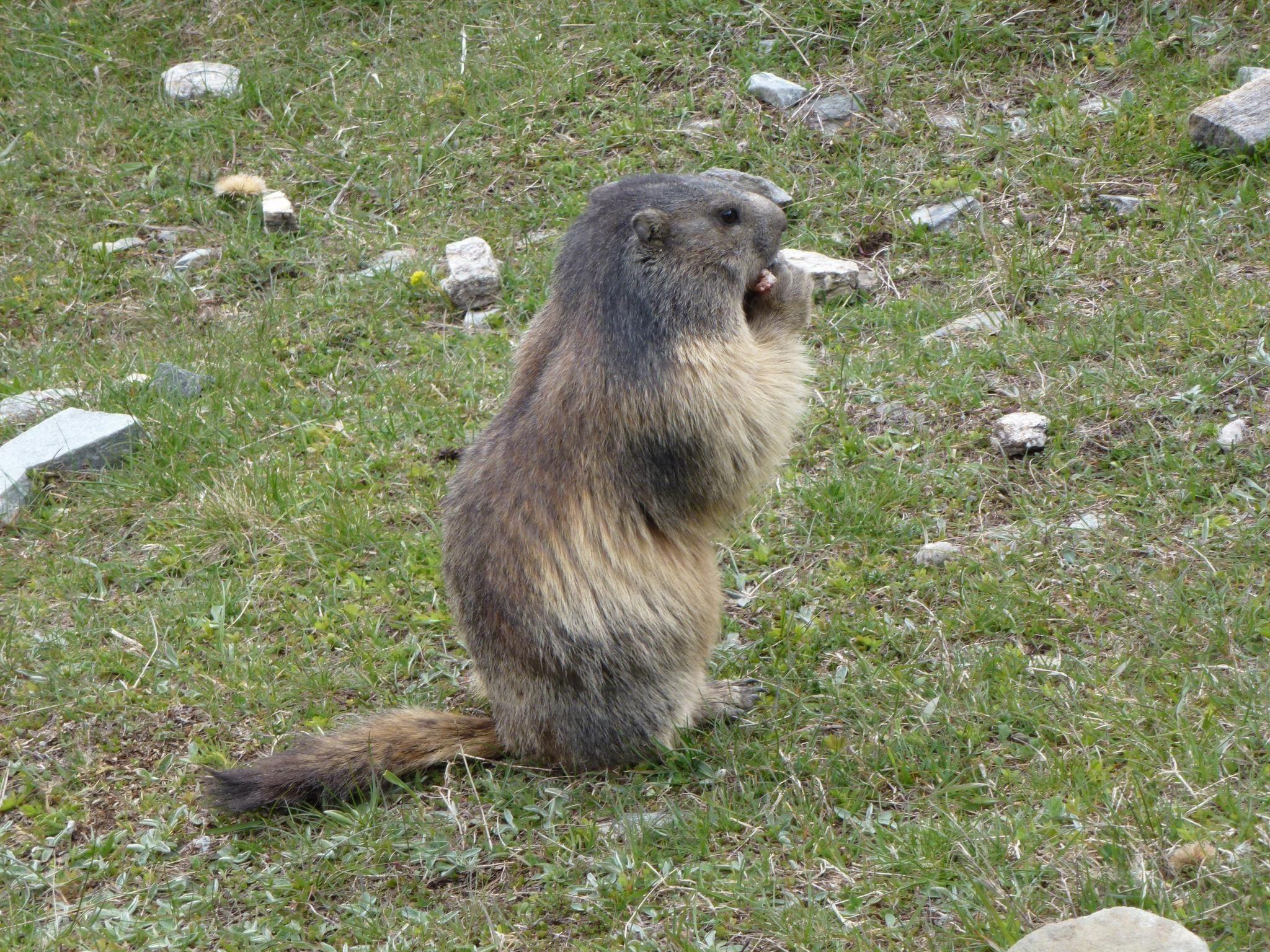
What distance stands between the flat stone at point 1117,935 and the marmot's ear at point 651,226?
2598 mm

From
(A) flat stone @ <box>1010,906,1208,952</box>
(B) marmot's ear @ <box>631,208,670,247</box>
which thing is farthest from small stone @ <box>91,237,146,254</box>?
(A) flat stone @ <box>1010,906,1208,952</box>

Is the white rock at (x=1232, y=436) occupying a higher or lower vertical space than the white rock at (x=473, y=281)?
higher

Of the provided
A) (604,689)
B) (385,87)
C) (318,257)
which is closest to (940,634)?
(604,689)

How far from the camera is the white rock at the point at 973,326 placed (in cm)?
615

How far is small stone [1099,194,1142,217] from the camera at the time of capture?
6.54 meters

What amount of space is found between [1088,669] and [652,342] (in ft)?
5.72

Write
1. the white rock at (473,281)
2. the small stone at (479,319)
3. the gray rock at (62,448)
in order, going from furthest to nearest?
the white rock at (473,281), the small stone at (479,319), the gray rock at (62,448)

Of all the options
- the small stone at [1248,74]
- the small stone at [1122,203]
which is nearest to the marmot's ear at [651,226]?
the small stone at [1122,203]

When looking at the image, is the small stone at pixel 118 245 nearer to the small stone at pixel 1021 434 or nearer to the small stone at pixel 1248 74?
the small stone at pixel 1021 434

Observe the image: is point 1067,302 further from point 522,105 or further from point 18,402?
point 18,402

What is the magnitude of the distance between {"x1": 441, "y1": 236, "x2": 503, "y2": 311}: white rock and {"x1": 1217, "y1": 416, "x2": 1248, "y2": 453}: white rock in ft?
12.6

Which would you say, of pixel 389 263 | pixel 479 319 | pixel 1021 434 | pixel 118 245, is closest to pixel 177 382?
pixel 389 263

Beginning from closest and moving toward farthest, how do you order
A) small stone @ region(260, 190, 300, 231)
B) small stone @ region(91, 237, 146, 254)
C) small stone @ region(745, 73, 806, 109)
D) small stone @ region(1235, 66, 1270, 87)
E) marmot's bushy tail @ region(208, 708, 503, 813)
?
marmot's bushy tail @ region(208, 708, 503, 813) → small stone @ region(1235, 66, 1270, 87) → small stone @ region(745, 73, 806, 109) → small stone @ region(260, 190, 300, 231) → small stone @ region(91, 237, 146, 254)

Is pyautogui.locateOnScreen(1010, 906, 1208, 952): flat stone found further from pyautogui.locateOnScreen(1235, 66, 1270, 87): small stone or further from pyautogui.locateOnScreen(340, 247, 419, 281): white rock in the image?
pyautogui.locateOnScreen(340, 247, 419, 281): white rock
